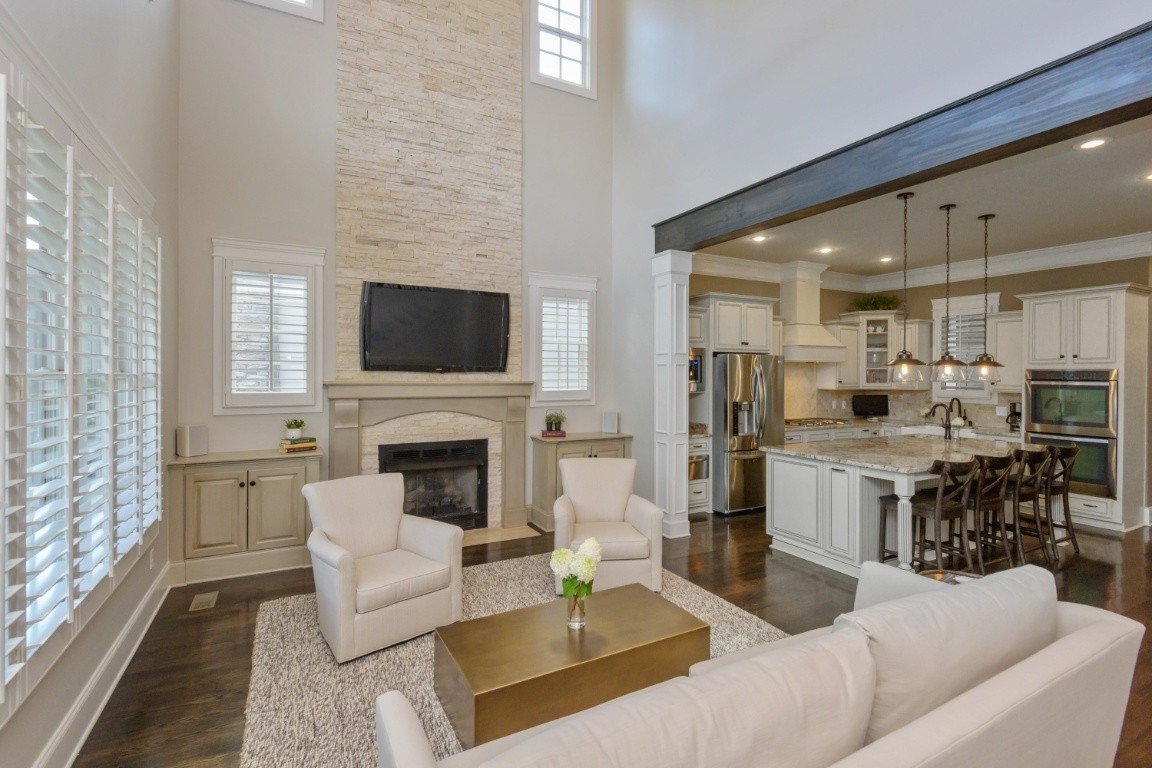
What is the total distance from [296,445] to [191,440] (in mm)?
725

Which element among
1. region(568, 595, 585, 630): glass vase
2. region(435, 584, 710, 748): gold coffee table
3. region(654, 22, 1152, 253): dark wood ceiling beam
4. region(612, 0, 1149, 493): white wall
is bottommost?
region(435, 584, 710, 748): gold coffee table

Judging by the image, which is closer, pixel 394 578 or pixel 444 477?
pixel 394 578

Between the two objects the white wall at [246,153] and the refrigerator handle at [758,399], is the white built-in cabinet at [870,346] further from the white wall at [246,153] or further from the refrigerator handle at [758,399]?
the white wall at [246,153]

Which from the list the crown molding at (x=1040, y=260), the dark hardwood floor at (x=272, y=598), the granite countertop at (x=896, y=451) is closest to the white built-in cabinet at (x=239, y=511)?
the dark hardwood floor at (x=272, y=598)

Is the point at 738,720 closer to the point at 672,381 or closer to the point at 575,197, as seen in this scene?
the point at 672,381

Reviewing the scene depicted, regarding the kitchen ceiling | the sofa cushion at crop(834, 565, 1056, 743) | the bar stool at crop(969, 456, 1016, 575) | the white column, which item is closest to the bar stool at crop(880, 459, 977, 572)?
the bar stool at crop(969, 456, 1016, 575)

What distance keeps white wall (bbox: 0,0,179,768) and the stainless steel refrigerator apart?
5014 mm

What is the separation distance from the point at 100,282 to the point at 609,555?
308 centimetres

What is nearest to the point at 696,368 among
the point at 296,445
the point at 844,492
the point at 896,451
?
the point at 896,451

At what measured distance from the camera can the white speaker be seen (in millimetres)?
4133

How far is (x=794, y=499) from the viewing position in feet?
A: 15.1

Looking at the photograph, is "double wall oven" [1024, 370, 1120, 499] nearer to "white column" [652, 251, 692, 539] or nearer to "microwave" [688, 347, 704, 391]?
"microwave" [688, 347, 704, 391]

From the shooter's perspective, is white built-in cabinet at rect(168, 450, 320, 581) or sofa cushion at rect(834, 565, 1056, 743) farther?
white built-in cabinet at rect(168, 450, 320, 581)

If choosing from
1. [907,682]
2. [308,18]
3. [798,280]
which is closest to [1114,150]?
[798,280]
